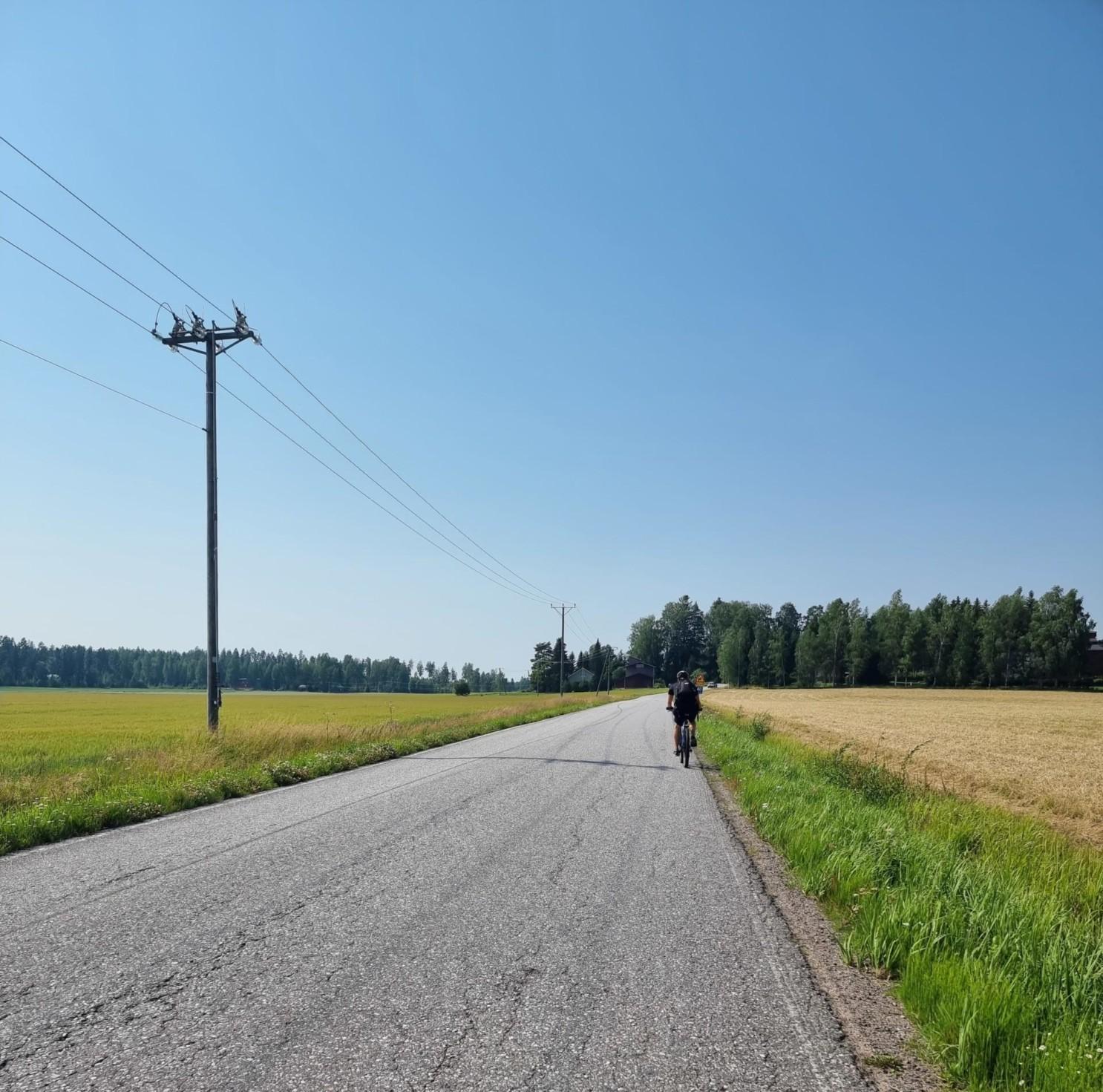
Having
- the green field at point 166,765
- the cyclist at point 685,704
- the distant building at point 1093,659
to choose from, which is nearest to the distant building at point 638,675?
the distant building at point 1093,659

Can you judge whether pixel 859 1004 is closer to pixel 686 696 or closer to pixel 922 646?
pixel 686 696

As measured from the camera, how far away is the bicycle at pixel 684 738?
1661 cm

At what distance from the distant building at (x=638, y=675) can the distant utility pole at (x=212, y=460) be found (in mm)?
134288

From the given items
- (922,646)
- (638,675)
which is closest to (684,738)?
(922,646)

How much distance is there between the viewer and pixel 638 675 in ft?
497

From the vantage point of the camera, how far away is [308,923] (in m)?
5.13

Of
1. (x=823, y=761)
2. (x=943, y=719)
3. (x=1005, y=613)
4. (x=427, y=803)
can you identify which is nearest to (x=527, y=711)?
(x=943, y=719)

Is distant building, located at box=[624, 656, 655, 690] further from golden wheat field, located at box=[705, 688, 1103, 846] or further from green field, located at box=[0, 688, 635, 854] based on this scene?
green field, located at box=[0, 688, 635, 854]

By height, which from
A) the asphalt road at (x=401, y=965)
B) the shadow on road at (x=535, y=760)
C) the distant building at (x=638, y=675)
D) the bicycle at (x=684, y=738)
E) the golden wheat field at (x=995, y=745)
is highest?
the asphalt road at (x=401, y=965)

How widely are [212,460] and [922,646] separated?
376 feet

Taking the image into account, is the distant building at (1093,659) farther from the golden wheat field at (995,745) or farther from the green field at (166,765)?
the green field at (166,765)

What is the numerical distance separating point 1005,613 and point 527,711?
89.6 meters

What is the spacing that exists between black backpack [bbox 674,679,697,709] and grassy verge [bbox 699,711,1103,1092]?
5.31 metres

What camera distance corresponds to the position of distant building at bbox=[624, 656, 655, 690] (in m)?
150
